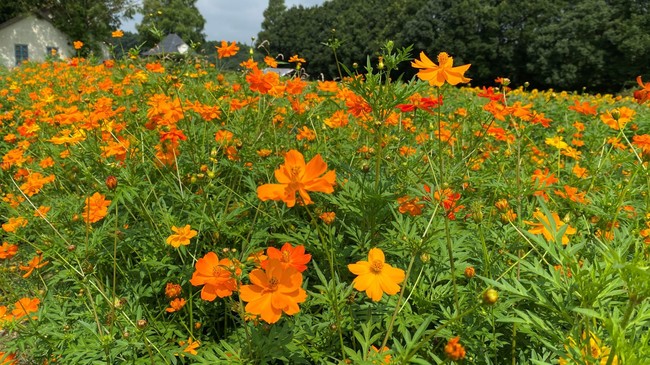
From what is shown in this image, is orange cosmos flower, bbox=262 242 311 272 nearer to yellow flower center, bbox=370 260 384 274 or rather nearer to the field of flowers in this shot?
the field of flowers

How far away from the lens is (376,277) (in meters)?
0.97

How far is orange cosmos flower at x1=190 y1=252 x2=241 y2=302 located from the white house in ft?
85.8

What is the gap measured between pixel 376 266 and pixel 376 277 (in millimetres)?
27

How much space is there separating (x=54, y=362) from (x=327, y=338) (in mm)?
1039

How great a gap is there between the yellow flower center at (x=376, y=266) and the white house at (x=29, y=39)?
26.4 m

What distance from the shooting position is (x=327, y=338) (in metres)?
1.23

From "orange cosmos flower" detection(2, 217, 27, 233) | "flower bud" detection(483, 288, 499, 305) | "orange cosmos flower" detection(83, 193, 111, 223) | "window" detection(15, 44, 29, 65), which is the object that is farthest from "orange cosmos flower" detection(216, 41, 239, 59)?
"window" detection(15, 44, 29, 65)

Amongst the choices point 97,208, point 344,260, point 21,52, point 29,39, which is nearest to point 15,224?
point 97,208

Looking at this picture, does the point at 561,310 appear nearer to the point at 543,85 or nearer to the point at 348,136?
the point at 348,136

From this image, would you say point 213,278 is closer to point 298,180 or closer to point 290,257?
point 290,257

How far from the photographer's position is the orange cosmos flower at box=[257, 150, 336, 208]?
90cm

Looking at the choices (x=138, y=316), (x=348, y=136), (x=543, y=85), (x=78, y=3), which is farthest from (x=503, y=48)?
(x=138, y=316)

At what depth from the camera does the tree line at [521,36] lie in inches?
901

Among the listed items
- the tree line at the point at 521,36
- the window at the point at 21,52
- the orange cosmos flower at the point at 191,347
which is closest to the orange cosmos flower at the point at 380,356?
the orange cosmos flower at the point at 191,347
